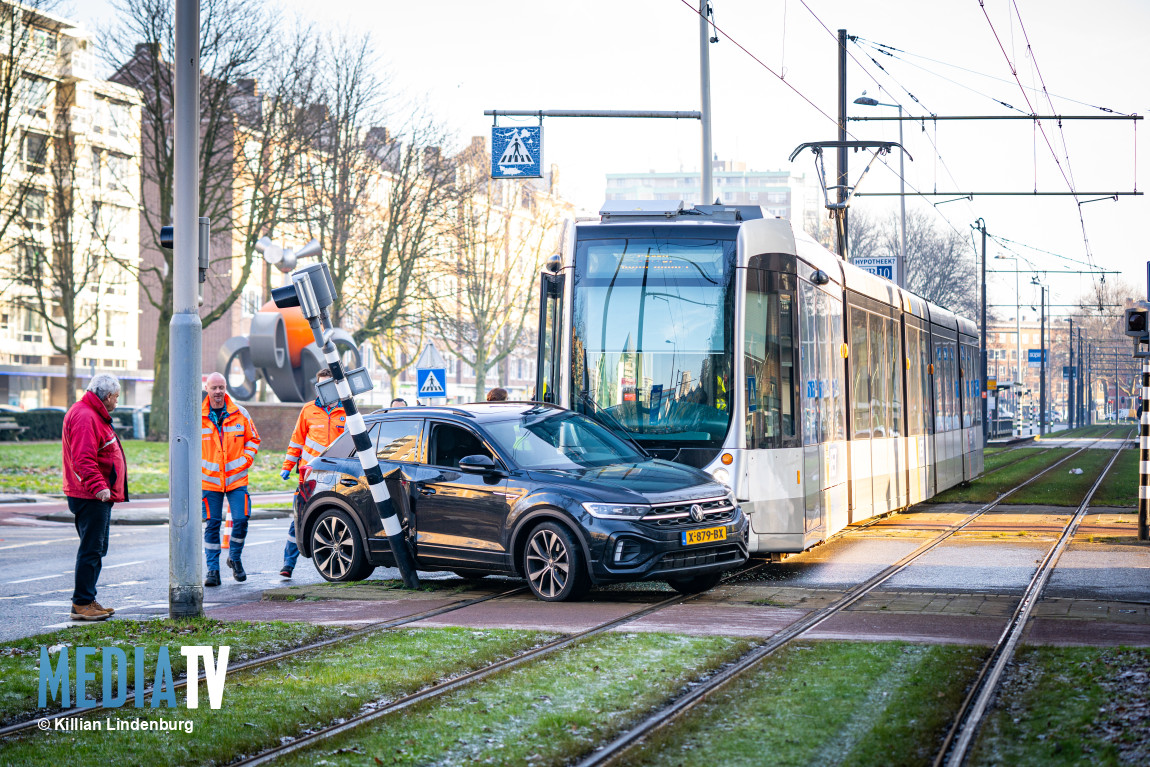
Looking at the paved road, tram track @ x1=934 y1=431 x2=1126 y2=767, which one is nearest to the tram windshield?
tram track @ x1=934 y1=431 x2=1126 y2=767

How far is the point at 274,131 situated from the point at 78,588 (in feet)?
103

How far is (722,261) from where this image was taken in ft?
44.3

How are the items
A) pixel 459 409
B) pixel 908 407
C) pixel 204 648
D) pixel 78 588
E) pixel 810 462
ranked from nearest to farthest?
pixel 204 648, pixel 78 588, pixel 459 409, pixel 810 462, pixel 908 407

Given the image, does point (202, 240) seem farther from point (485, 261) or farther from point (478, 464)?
point (485, 261)

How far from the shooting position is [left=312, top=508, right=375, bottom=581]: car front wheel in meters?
13.1

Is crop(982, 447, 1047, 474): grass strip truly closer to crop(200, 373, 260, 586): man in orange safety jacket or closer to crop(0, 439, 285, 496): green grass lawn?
crop(0, 439, 285, 496): green grass lawn

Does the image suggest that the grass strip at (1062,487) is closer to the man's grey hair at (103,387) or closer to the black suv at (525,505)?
the black suv at (525,505)

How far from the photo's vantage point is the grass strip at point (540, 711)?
6.14 m

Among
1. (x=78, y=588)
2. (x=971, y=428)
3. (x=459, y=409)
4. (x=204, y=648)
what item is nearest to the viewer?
(x=204, y=648)

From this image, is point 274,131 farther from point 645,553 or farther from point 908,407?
point 645,553

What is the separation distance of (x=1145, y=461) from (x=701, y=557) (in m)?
8.32

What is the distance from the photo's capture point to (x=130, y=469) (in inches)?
1336

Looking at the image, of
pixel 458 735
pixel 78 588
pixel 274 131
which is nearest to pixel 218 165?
pixel 274 131
